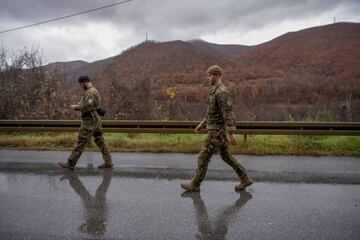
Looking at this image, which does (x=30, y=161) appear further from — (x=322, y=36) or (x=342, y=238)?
(x=322, y=36)

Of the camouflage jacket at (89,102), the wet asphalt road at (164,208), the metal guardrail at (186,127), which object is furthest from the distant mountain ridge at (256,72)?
the wet asphalt road at (164,208)

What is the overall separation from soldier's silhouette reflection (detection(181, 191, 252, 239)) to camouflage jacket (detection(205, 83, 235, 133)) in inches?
→ 41.8

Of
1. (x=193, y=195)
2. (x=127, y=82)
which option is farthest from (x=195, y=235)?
(x=127, y=82)

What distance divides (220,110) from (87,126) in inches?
118

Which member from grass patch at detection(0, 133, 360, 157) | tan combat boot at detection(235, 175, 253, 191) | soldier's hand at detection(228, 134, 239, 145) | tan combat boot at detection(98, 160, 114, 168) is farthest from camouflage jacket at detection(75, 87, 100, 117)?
tan combat boot at detection(235, 175, 253, 191)

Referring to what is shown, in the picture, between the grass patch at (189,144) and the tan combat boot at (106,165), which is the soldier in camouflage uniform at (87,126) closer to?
the tan combat boot at (106,165)

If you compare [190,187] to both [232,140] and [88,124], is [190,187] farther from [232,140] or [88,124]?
[88,124]

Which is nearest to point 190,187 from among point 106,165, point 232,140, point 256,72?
point 232,140

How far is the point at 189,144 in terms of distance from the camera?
9.41 m

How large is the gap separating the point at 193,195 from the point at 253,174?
1.60 meters

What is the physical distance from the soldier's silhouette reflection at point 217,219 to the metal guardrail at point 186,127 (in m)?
3.41

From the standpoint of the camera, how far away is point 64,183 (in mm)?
6387

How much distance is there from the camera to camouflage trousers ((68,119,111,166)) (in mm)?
7377

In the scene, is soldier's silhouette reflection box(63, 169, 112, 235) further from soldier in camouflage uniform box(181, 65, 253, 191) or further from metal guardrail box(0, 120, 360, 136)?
metal guardrail box(0, 120, 360, 136)
